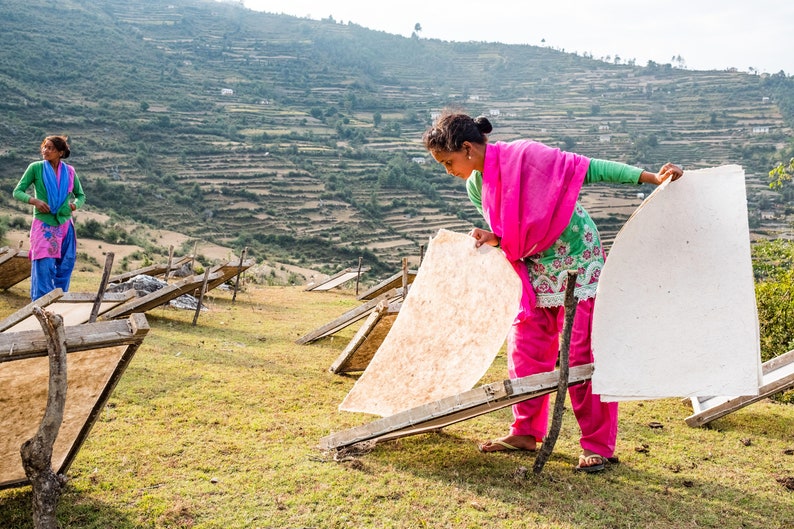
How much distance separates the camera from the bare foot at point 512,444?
330 centimetres

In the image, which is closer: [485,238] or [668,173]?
[668,173]

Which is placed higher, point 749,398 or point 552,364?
point 552,364

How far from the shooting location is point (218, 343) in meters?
6.60

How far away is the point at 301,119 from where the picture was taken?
188 ft

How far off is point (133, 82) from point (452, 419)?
179ft

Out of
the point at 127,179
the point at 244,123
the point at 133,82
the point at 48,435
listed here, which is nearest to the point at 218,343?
the point at 48,435

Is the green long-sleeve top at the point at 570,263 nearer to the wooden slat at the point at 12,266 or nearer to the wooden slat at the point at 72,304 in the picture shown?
the wooden slat at the point at 72,304

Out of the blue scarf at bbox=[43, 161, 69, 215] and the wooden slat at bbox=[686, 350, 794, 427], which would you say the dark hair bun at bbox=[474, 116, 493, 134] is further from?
the blue scarf at bbox=[43, 161, 69, 215]

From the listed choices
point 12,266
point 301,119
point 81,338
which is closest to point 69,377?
point 81,338

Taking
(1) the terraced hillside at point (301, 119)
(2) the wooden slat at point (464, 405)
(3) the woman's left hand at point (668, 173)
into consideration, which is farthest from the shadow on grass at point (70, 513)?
(1) the terraced hillside at point (301, 119)

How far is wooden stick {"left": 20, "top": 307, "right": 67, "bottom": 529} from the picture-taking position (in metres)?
1.98

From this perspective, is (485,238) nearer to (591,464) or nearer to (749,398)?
(591,464)

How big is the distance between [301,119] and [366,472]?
185 ft

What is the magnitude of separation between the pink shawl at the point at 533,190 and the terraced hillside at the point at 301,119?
59.8ft
